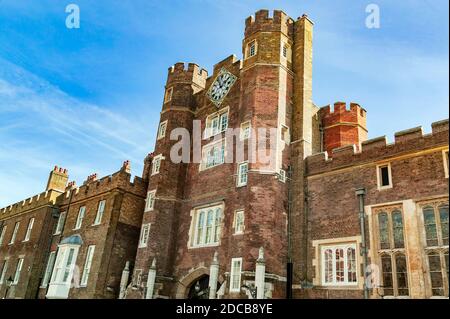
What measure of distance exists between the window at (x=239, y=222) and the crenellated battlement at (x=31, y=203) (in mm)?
21072

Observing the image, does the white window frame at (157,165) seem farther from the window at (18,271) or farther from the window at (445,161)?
the window at (18,271)

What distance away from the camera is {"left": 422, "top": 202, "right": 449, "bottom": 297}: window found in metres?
14.2

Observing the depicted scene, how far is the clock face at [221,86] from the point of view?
83.1 feet

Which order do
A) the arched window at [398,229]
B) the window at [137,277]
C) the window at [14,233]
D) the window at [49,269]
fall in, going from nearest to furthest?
the arched window at [398,229] → the window at [137,277] → the window at [49,269] → the window at [14,233]

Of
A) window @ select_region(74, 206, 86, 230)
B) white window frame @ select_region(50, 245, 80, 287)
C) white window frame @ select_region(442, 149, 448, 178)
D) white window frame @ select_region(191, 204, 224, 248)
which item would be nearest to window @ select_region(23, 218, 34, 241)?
window @ select_region(74, 206, 86, 230)

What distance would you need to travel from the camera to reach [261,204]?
19250mm

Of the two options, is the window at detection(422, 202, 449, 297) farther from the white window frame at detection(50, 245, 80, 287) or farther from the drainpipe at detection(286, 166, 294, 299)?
the white window frame at detection(50, 245, 80, 287)

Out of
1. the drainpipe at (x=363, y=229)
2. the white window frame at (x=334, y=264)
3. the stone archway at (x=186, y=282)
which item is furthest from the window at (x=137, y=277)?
the drainpipe at (x=363, y=229)

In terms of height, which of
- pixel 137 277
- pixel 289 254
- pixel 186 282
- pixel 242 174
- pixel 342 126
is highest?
pixel 342 126

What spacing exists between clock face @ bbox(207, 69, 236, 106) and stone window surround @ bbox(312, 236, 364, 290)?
1164 centimetres

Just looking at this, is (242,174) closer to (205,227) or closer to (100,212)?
(205,227)

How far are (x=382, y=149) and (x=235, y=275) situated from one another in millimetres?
8829

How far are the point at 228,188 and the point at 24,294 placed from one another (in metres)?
20.1

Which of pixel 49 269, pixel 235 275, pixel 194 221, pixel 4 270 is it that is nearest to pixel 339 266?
pixel 235 275
